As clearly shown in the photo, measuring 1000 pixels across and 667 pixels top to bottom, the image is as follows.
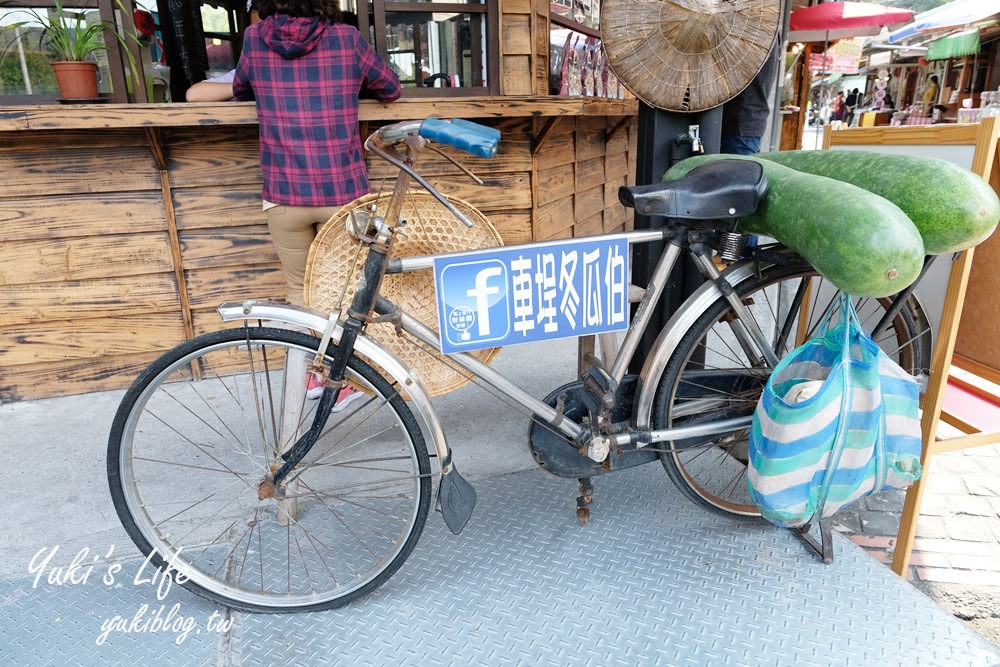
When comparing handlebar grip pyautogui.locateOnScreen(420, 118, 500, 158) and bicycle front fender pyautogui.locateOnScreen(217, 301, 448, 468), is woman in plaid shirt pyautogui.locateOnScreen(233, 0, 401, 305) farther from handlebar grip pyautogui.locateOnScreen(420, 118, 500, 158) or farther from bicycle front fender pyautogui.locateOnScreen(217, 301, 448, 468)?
handlebar grip pyautogui.locateOnScreen(420, 118, 500, 158)

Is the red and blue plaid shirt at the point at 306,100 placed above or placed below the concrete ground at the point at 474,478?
above

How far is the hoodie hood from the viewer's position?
2.47 metres

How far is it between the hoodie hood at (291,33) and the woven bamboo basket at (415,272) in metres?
0.89

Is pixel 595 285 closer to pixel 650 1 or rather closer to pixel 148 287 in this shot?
pixel 650 1

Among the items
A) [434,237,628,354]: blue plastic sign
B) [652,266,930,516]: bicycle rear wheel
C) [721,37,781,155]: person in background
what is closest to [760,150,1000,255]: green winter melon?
[652,266,930,516]: bicycle rear wheel

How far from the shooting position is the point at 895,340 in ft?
7.54

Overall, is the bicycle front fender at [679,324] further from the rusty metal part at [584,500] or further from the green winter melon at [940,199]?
the green winter melon at [940,199]

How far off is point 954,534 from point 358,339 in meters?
2.36

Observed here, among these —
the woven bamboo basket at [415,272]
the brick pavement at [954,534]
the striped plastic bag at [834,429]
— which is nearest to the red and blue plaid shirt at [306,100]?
the woven bamboo basket at [415,272]

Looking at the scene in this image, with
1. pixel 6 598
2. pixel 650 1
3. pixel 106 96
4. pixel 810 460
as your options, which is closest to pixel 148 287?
pixel 106 96

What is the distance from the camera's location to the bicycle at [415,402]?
5.78 ft

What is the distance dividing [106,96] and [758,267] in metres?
3.10

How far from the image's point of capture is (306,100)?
8.54ft

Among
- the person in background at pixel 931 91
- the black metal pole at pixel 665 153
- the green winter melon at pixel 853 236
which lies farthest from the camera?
the person in background at pixel 931 91
